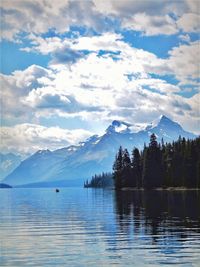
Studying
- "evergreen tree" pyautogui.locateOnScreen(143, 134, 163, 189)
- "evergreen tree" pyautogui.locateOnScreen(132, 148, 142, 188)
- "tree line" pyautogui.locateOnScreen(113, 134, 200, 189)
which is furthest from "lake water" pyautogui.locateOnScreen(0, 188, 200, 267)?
"evergreen tree" pyautogui.locateOnScreen(132, 148, 142, 188)

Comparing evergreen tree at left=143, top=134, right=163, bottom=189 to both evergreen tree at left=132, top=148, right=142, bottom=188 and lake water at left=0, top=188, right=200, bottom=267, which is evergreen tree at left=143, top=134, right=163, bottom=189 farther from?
lake water at left=0, top=188, right=200, bottom=267

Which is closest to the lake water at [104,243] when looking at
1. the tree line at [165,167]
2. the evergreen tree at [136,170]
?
the tree line at [165,167]

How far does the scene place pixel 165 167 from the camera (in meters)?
179

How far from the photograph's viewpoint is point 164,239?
37688mm

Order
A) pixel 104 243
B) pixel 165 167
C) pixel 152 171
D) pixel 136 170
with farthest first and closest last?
pixel 136 170 → pixel 165 167 → pixel 152 171 → pixel 104 243

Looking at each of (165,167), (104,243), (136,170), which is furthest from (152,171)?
(104,243)

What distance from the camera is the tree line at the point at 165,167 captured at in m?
165

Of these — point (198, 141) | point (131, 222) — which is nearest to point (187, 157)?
point (198, 141)

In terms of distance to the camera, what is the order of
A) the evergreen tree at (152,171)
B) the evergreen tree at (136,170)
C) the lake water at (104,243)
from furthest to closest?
the evergreen tree at (136,170) → the evergreen tree at (152,171) → the lake water at (104,243)

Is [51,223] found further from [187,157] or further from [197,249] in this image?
[187,157]

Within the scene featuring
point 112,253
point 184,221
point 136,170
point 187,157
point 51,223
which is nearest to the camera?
point 112,253

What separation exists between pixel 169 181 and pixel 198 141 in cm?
1679

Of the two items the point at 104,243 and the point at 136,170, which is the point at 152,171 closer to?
the point at 136,170

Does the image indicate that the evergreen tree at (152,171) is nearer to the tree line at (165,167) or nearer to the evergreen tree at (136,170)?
the tree line at (165,167)
